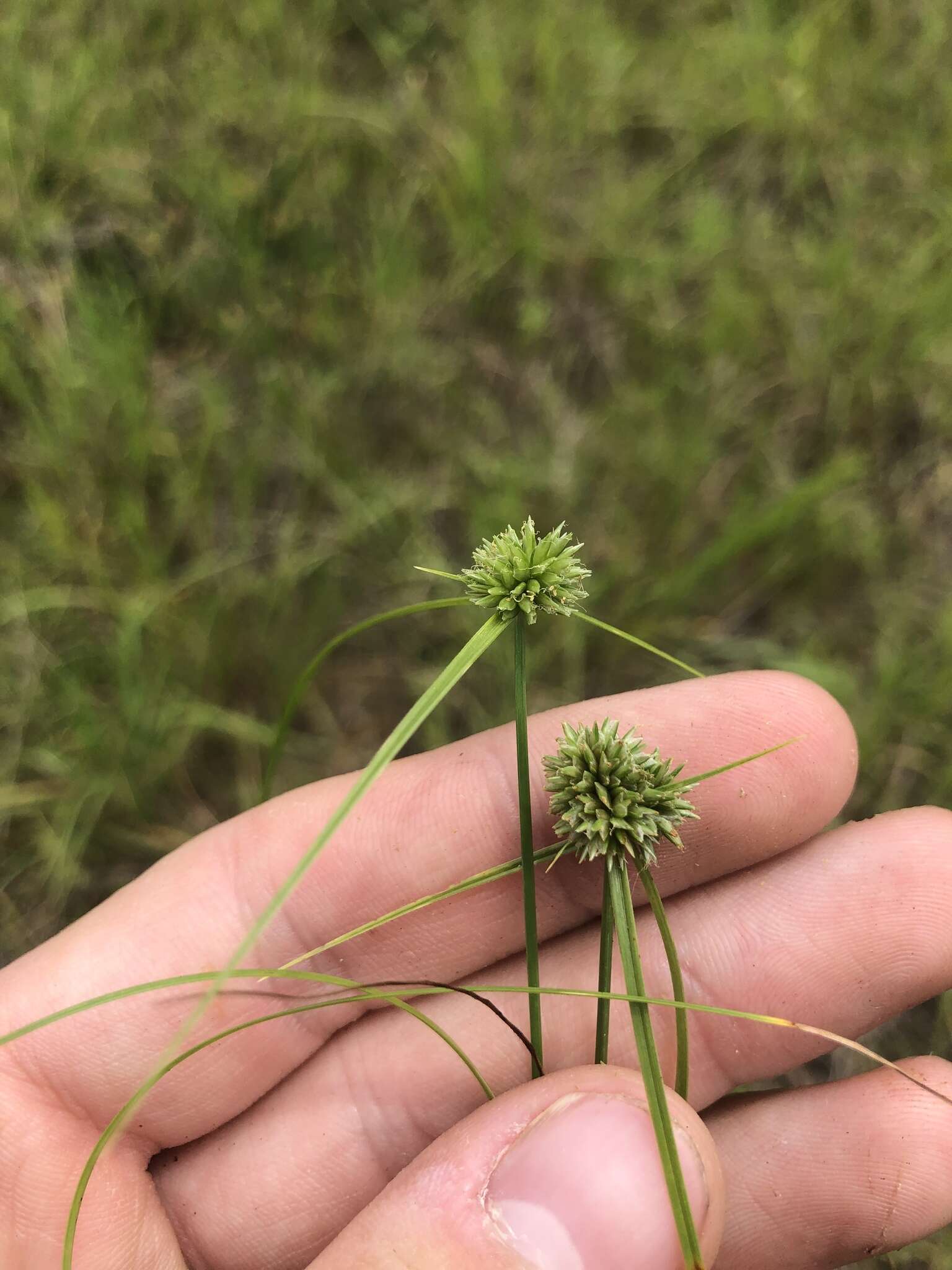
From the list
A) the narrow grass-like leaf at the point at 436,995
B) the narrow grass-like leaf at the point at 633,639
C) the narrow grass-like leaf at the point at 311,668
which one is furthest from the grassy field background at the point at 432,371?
the narrow grass-like leaf at the point at 436,995

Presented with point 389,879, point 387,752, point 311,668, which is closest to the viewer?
point 387,752

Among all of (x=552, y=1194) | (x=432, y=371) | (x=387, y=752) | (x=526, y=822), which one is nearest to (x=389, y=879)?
(x=526, y=822)

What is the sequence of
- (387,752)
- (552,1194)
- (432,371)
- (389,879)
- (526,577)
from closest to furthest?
1. (387,752)
2. (526,577)
3. (552,1194)
4. (389,879)
5. (432,371)

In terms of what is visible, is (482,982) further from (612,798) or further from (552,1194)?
(612,798)

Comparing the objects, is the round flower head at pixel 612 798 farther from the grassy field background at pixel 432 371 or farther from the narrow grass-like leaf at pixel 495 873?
the grassy field background at pixel 432 371

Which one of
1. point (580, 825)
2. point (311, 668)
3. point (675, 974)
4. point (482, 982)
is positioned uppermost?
point (311, 668)

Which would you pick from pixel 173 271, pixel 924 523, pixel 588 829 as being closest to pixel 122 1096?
pixel 588 829

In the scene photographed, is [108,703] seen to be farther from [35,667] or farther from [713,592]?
[713,592]
